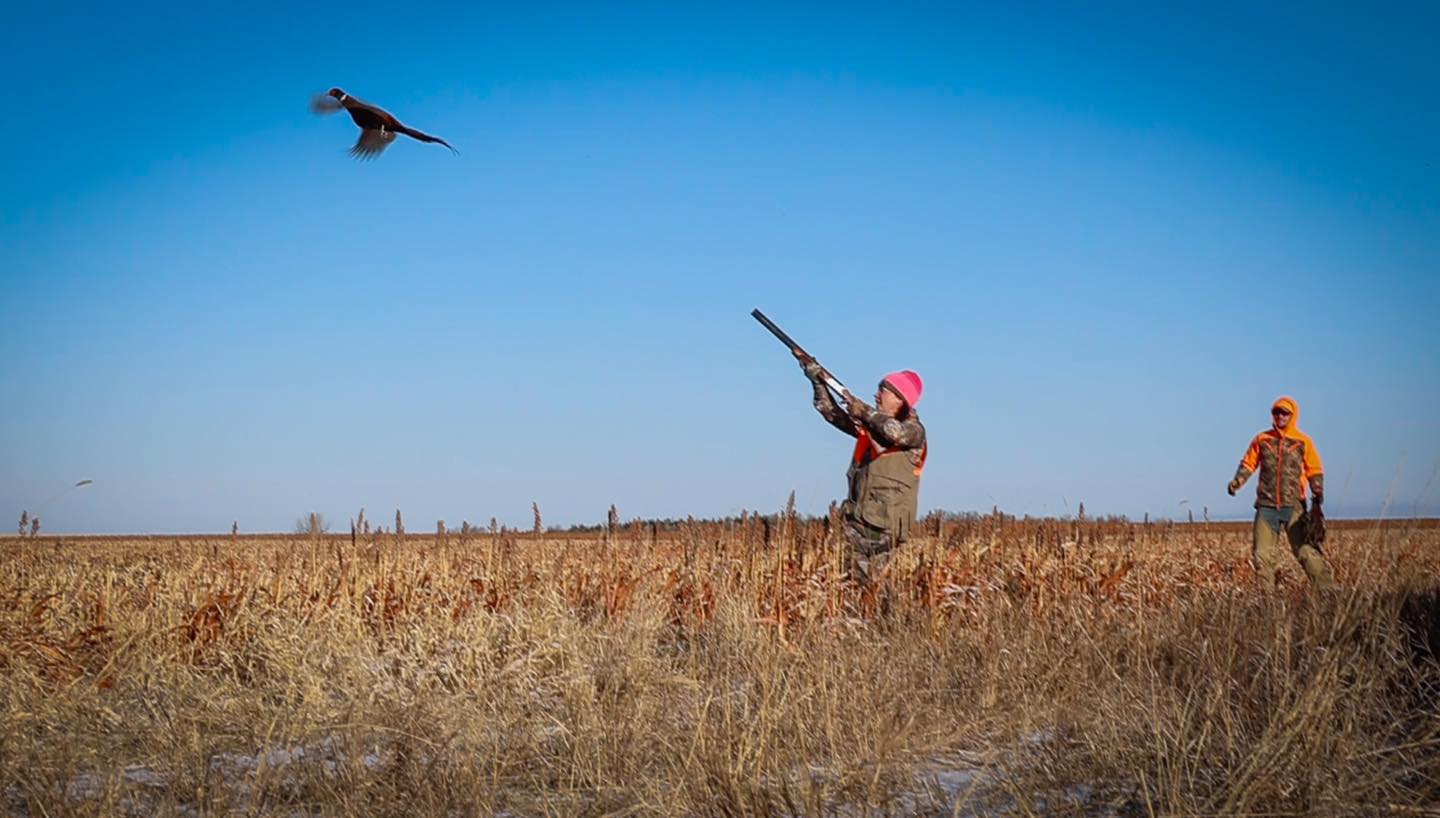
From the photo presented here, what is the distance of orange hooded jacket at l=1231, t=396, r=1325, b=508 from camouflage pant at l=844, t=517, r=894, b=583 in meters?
4.40

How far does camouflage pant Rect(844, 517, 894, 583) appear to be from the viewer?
26.4 feet

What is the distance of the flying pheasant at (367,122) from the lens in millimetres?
6043

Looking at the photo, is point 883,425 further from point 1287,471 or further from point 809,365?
point 1287,471

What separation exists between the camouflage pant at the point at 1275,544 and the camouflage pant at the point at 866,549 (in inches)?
153

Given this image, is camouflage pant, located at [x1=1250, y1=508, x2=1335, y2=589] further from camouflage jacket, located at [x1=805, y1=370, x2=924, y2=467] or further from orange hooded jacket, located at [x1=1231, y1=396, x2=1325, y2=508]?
camouflage jacket, located at [x1=805, y1=370, x2=924, y2=467]

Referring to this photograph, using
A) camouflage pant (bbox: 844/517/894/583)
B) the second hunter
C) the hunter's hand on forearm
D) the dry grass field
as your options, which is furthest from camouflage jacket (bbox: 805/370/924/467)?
the dry grass field

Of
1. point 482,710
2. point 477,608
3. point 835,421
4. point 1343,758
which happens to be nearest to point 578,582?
point 477,608

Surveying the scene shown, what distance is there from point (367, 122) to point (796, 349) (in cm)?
417

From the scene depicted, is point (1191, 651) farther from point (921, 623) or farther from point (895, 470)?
point (895, 470)

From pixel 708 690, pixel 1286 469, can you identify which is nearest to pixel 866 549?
pixel 708 690

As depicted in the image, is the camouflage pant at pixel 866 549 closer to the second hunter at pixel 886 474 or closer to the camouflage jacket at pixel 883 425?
the second hunter at pixel 886 474

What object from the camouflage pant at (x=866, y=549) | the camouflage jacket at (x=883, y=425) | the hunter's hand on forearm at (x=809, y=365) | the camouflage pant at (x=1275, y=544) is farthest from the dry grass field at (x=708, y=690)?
the camouflage pant at (x=1275, y=544)

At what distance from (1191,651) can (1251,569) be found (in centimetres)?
679

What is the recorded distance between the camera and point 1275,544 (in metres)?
10.4
